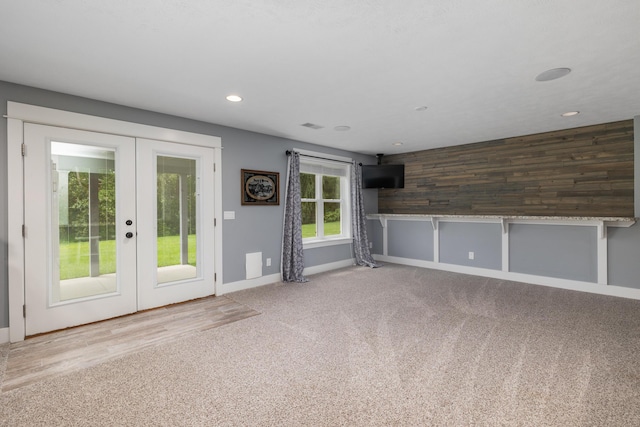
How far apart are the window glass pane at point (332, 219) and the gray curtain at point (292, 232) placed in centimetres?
108

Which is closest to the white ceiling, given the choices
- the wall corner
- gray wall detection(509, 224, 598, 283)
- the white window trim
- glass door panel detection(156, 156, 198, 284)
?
the wall corner

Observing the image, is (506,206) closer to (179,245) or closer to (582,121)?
(582,121)

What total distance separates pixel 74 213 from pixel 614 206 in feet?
21.7

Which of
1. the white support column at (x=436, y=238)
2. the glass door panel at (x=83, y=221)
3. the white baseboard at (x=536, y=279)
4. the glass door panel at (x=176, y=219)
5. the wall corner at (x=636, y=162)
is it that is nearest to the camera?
the glass door panel at (x=83, y=221)

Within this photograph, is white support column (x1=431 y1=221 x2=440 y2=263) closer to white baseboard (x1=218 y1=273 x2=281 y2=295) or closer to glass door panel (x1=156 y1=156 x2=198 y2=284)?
white baseboard (x1=218 y1=273 x2=281 y2=295)

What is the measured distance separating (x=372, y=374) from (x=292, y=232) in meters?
3.07

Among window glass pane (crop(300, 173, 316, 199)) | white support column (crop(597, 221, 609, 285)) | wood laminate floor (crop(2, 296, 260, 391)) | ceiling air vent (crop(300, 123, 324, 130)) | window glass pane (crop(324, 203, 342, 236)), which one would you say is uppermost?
ceiling air vent (crop(300, 123, 324, 130))

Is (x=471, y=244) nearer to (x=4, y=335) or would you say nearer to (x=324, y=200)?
(x=324, y=200)

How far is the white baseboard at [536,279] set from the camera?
4160 mm

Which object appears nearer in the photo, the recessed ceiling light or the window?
the recessed ceiling light

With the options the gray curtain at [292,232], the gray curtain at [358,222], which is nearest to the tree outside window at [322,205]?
the gray curtain at [358,222]

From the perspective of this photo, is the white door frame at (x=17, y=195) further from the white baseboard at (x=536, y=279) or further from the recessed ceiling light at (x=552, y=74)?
the white baseboard at (x=536, y=279)

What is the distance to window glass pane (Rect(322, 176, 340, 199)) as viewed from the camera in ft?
20.2

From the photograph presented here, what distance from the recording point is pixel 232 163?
175 inches
